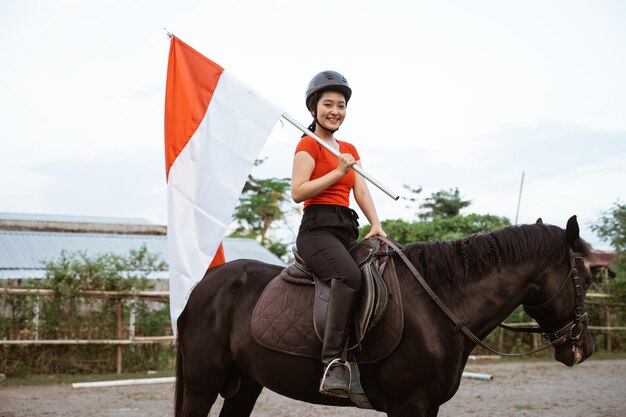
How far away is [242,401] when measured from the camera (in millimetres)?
4184

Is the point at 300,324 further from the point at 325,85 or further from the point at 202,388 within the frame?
the point at 325,85

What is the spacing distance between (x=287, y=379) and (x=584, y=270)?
1905 millimetres

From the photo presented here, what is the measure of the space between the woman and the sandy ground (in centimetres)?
448

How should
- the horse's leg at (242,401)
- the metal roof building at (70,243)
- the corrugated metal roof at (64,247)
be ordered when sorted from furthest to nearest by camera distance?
the metal roof building at (70,243)
the corrugated metal roof at (64,247)
the horse's leg at (242,401)

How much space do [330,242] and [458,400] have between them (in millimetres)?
5896

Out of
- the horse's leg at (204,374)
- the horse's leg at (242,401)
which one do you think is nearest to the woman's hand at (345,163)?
the horse's leg at (204,374)

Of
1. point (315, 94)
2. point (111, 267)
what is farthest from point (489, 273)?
point (111, 267)

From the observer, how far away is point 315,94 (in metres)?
3.78

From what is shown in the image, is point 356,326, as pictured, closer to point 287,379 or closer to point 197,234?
point 287,379

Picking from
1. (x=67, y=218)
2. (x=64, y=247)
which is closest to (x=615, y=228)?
(x=64, y=247)

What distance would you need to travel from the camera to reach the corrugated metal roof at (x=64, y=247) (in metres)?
22.3

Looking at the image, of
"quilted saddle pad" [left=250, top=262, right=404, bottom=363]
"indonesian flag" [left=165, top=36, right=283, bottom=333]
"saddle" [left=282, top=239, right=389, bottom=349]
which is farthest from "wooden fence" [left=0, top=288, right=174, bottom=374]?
"saddle" [left=282, top=239, right=389, bottom=349]

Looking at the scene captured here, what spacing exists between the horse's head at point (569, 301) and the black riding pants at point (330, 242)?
1124 millimetres

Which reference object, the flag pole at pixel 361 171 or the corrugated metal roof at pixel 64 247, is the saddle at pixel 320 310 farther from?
Answer: the corrugated metal roof at pixel 64 247
